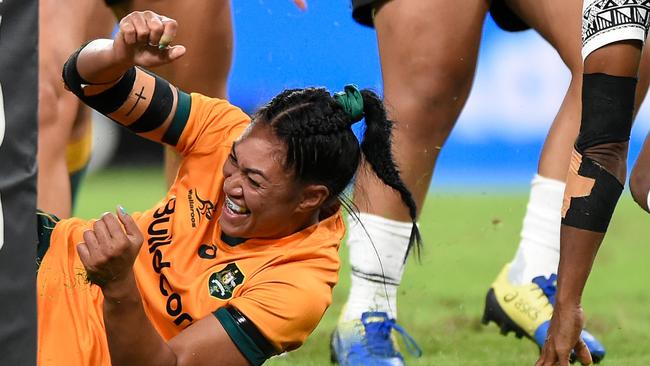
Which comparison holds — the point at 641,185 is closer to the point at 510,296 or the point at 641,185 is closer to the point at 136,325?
the point at 510,296

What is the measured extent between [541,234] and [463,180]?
3.10 m

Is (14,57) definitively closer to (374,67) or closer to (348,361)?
(348,361)

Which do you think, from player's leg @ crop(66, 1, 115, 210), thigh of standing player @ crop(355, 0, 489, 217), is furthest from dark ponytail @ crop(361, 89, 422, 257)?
player's leg @ crop(66, 1, 115, 210)

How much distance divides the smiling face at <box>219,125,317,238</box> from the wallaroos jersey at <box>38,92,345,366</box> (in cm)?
6

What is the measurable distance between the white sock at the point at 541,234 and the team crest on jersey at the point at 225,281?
152 cm

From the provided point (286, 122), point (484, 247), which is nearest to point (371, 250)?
point (286, 122)

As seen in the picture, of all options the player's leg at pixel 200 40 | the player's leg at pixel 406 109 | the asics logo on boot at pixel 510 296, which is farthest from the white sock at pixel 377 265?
the player's leg at pixel 200 40

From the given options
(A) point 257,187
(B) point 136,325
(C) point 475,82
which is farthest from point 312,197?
(C) point 475,82

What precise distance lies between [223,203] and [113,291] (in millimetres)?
561

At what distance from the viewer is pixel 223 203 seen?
3035 millimetres

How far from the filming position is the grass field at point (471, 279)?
431 centimetres

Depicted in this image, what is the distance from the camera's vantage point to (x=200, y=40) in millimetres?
4359

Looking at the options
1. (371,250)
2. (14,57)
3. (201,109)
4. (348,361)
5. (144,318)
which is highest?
(14,57)

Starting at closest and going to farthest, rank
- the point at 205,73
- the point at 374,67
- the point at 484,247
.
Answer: the point at 205,73 < the point at 374,67 < the point at 484,247
